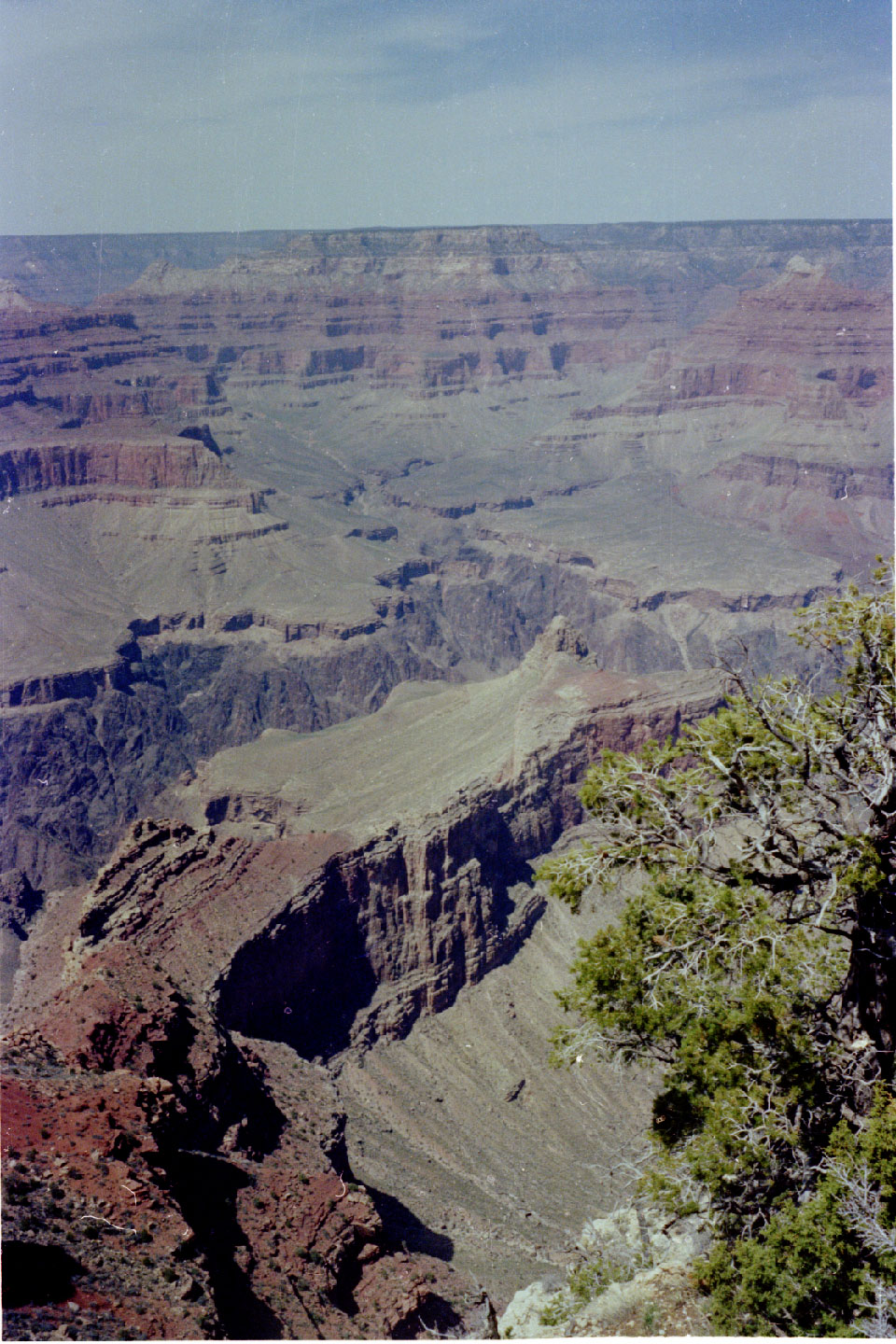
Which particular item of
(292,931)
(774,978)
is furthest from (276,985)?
(774,978)

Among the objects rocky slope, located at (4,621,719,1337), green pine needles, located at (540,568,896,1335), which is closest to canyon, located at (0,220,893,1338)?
rocky slope, located at (4,621,719,1337)

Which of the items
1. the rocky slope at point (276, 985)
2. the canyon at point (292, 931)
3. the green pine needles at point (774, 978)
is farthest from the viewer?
the canyon at point (292, 931)

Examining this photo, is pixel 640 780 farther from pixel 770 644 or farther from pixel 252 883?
pixel 770 644

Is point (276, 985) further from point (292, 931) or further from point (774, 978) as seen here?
point (774, 978)

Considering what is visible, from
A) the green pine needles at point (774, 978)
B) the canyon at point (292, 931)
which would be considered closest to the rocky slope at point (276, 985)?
the canyon at point (292, 931)

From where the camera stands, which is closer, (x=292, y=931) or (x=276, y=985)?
(x=276, y=985)

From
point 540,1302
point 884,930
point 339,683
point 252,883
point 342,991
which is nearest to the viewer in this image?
point 884,930

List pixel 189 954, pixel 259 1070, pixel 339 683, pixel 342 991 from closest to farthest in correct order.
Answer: pixel 259 1070
pixel 189 954
pixel 342 991
pixel 339 683

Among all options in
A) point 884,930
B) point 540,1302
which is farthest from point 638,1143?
point 884,930

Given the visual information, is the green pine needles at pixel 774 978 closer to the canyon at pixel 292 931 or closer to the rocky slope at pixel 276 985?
the canyon at pixel 292 931
